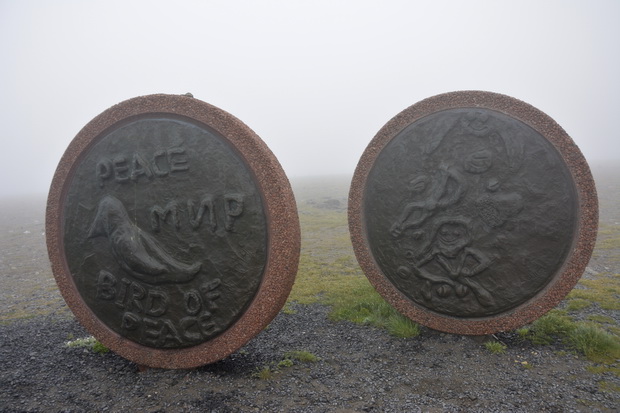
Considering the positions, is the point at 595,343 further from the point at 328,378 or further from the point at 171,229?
the point at 171,229

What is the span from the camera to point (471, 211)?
4.08 meters

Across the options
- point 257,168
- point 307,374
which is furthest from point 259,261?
point 307,374

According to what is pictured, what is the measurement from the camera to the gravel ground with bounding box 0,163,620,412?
11.0 feet

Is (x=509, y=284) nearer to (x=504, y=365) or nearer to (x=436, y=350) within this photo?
(x=504, y=365)

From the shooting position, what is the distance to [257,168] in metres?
3.66

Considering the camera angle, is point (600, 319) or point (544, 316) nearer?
point (544, 316)

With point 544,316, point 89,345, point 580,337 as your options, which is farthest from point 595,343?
point 89,345

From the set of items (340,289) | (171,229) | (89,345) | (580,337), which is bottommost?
(89,345)

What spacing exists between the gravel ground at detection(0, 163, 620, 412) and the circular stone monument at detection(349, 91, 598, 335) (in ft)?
1.51

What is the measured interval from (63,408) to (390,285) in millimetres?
3580

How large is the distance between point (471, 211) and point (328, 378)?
2.35m

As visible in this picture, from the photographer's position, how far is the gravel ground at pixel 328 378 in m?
3.36

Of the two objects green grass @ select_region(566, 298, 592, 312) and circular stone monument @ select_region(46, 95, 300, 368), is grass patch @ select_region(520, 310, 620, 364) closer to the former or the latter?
green grass @ select_region(566, 298, 592, 312)

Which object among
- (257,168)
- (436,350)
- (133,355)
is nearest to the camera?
(257,168)
